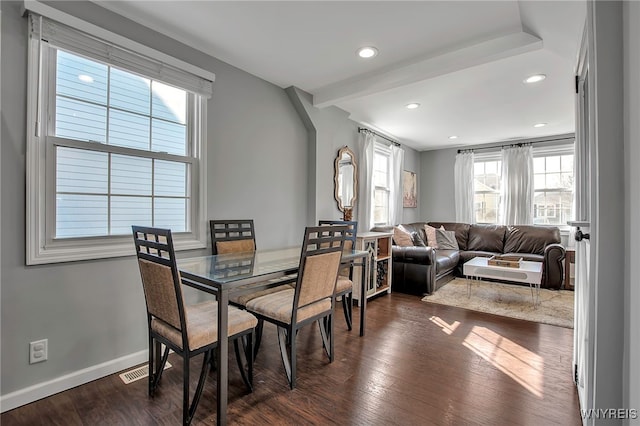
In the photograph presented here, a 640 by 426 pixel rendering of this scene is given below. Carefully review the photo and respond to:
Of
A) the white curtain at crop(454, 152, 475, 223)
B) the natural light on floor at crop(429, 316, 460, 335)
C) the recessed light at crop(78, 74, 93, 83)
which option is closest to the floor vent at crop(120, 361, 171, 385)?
the recessed light at crop(78, 74, 93, 83)

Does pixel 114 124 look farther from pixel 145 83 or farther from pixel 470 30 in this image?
pixel 470 30

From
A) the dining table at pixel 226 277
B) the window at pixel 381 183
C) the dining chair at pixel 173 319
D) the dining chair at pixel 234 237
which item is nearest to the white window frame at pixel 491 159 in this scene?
the window at pixel 381 183

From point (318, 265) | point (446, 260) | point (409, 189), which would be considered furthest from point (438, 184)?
point (318, 265)

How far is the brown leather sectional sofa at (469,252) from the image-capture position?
416 cm

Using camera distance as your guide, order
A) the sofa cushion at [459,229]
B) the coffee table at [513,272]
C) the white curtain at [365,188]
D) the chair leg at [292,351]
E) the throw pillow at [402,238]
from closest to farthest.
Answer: the chair leg at [292,351] → the coffee table at [513,272] → the white curtain at [365,188] → the throw pillow at [402,238] → the sofa cushion at [459,229]

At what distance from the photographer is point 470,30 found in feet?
7.50

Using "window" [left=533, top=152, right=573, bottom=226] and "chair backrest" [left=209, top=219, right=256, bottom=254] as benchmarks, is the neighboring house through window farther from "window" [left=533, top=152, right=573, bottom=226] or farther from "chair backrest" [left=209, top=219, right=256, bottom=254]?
"chair backrest" [left=209, top=219, right=256, bottom=254]

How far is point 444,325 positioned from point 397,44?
2.62 m

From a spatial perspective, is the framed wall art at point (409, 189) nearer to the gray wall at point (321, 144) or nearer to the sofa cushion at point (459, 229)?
the sofa cushion at point (459, 229)

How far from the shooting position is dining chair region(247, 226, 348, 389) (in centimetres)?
190

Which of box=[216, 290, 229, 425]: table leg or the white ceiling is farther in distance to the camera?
the white ceiling

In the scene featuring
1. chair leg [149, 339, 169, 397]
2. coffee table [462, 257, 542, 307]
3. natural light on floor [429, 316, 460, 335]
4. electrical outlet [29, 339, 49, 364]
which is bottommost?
natural light on floor [429, 316, 460, 335]

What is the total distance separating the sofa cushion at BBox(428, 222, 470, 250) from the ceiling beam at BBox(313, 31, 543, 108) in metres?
3.76

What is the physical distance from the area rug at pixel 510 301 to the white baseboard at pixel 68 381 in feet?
10.5
